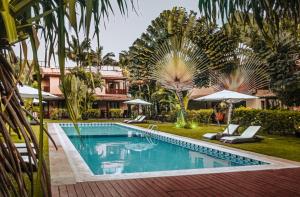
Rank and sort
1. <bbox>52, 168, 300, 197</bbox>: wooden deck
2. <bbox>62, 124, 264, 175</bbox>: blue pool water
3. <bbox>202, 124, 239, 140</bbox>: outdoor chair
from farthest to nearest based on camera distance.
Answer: <bbox>202, 124, 239, 140</bbox>: outdoor chair, <bbox>62, 124, 264, 175</bbox>: blue pool water, <bbox>52, 168, 300, 197</bbox>: wooden deck

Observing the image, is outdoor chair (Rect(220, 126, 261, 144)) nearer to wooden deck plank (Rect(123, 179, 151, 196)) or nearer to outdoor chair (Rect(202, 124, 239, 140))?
outdoor chair (Rect(202, 124, 239, 140))

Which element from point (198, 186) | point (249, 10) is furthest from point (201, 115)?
point (249, 10)

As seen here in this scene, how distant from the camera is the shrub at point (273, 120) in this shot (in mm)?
15090

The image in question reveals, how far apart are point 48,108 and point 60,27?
39.5m

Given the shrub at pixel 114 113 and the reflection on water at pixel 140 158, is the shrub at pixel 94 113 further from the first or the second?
the reflection on water at pixel 140 158

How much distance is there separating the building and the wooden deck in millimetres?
32161

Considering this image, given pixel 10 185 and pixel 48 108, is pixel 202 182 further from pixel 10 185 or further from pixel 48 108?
pixel 48 108

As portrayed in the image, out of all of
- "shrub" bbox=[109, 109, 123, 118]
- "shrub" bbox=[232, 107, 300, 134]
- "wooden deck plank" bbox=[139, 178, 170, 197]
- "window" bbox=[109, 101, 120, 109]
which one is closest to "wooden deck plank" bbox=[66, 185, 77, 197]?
"wooden deck plank" bbox=[139, 178, 170, 197]

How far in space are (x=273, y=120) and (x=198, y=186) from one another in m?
11.9

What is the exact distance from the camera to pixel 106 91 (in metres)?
42.3

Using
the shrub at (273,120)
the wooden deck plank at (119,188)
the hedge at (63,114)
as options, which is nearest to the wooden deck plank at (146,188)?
the wooden deck plank at (119,188)

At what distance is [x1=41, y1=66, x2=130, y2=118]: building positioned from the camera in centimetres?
3875

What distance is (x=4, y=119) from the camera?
96 cm

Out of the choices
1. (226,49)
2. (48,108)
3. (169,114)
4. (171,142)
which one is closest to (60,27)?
(171,142)
